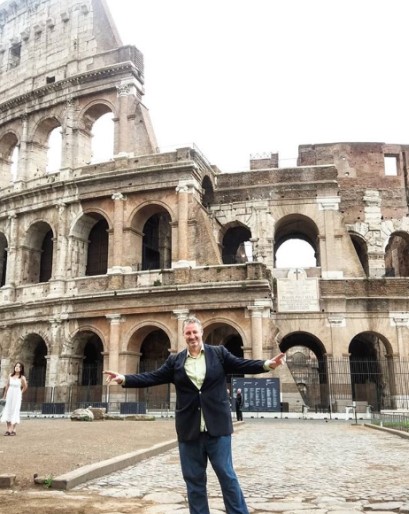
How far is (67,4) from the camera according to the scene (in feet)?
86.2

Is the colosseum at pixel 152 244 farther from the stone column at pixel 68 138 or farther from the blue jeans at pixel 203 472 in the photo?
the blue jeans at pixel 203 472

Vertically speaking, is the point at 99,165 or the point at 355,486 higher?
the point at 99,165

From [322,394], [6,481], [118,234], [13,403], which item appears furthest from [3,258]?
[6,481]

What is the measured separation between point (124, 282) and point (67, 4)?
14.4 meters

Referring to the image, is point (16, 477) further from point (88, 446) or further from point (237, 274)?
point (237, 274)

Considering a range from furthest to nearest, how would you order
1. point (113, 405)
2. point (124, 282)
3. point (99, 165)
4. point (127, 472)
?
point (99, 165)
point (124, 282)
point (113, 405)
point (127, 472)

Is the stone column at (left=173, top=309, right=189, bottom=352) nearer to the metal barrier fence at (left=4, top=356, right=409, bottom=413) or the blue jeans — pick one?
the metal barrier fence at (left=4, top=356, right=409, bottom=413)

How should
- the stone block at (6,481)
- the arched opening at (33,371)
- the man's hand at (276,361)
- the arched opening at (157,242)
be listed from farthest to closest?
the arched opening at (157,242) < the arched opening at (33,371) < the stone block at (6,481) < the man's hand at (276,361)

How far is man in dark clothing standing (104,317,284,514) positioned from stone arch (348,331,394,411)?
1875cm

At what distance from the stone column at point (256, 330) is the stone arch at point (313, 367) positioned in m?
2.02

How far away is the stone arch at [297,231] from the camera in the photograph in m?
23.5

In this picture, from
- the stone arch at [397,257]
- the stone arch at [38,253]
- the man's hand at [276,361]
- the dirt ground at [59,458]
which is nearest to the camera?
the man's hand at [276,361]

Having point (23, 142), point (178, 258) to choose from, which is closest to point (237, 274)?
point (178, 258)

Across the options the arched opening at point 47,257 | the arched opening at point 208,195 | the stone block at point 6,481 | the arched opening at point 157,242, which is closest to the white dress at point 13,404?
the stone block at point 6,481
